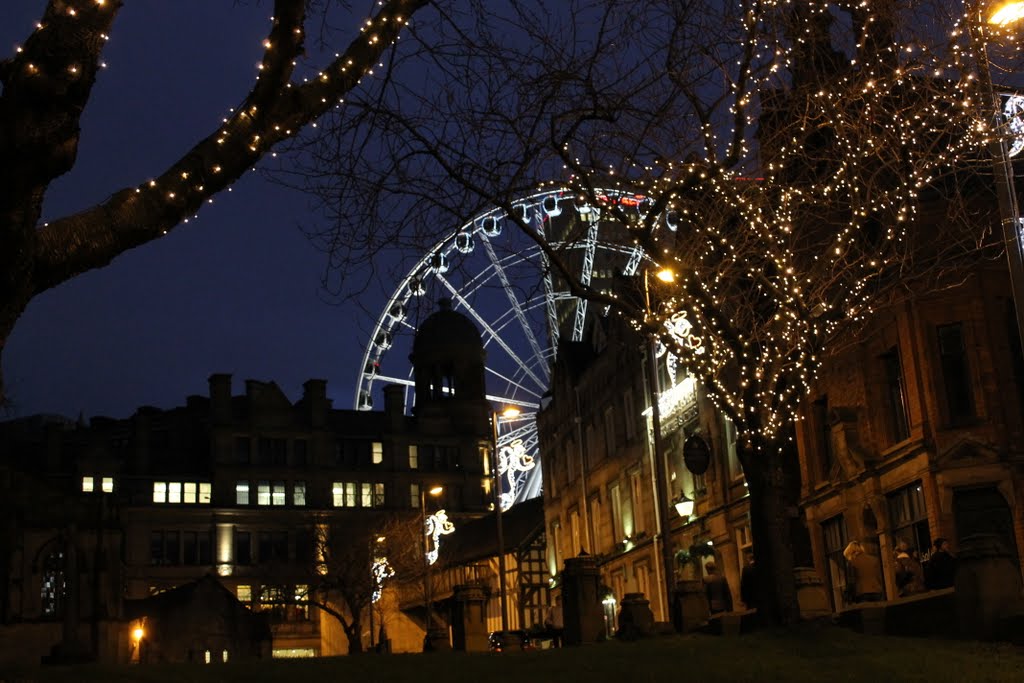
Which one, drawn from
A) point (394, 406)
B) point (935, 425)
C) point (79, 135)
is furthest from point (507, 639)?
point (394, 406)

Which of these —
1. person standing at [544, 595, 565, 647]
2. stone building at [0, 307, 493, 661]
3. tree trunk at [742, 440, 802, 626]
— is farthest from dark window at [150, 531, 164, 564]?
tree trunk at [742, 440, 802, 626]

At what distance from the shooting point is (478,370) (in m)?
108

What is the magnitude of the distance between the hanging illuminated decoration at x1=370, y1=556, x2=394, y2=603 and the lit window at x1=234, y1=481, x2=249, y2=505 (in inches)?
1187

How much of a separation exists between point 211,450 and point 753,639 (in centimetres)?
8420

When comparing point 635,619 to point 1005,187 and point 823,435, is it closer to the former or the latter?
point 1005,187

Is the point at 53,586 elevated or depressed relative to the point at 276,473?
depressed

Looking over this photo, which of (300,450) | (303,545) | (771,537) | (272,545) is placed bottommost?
(771,537)

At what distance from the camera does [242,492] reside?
323 ft

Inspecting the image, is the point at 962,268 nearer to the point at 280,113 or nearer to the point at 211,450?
the point at 280,113

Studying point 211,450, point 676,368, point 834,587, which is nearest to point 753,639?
point 834,587

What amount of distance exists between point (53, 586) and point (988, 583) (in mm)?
56339

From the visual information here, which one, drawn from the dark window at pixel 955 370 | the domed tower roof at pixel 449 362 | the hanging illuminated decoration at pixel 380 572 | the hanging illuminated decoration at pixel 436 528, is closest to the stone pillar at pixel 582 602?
the dark window at pixel 955 370

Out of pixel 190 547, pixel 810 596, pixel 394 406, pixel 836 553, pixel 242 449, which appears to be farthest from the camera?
pixel 394 406

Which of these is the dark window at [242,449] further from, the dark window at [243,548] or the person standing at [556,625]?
the person standing at [556,625]
